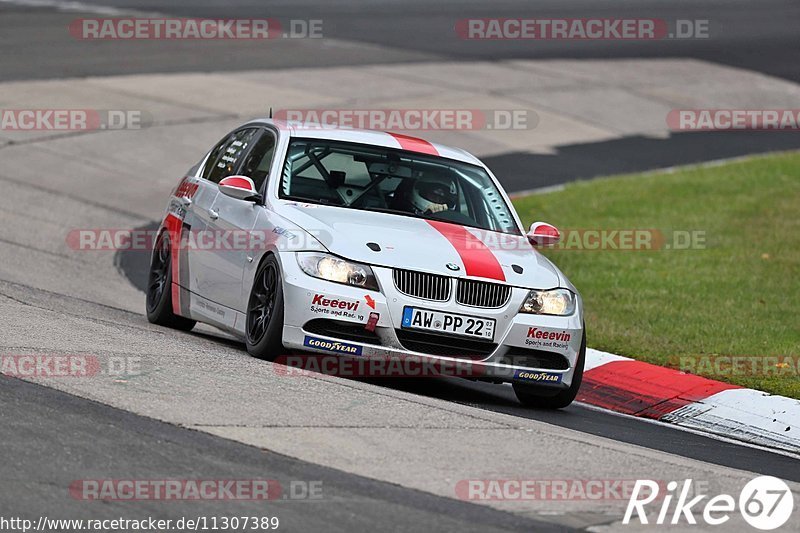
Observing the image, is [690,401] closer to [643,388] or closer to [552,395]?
[643,388]

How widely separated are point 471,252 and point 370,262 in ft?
2.46

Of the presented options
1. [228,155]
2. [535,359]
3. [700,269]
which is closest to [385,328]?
[535,359]

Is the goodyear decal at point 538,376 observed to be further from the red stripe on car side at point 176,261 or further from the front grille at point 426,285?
the red stripe on car side at point 176,261

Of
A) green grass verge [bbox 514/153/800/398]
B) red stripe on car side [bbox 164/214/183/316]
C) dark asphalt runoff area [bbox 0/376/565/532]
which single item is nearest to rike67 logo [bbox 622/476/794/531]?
dark asphalt runoff area [bbox 0/376/565/532]

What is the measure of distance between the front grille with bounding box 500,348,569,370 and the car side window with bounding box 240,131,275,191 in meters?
2.21

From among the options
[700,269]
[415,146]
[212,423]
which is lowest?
[700,269]

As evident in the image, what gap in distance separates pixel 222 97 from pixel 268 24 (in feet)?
28.0

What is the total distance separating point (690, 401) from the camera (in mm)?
10508

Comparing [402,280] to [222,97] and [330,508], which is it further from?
[222,97]

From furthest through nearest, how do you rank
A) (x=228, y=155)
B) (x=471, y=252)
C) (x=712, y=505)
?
(x=228, y=155)
(x=471, y=252)
(x=712, y=505)

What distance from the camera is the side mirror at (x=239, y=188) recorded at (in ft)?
32.4

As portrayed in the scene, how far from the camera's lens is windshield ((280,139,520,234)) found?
395 inches

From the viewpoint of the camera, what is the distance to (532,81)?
2789 cm

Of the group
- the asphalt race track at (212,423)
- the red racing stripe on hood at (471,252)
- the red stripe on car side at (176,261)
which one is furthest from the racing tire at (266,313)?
the red stripe on car side at (176,261)
